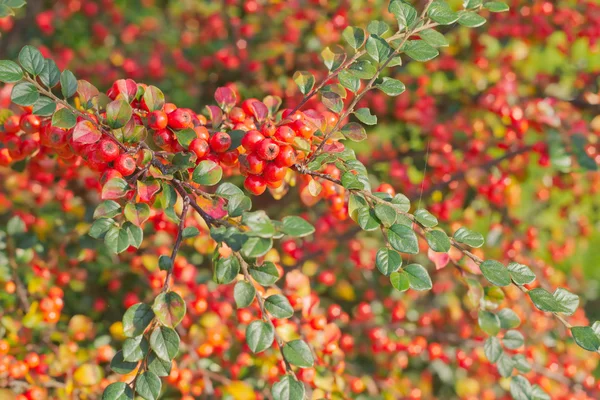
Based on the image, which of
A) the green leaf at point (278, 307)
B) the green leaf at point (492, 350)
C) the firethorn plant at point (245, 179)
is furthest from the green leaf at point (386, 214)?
the green leaf at point (492, 350)

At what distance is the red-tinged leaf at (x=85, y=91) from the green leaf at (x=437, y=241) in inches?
26.7

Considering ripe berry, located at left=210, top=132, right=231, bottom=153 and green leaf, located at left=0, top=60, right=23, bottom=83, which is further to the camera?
ripe berry, located at left=210, top=132, right=231, bottom=153

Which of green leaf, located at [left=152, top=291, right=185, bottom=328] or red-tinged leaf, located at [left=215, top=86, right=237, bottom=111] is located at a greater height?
red-tinged leaf, located at [left=215, top=86, right=237, bottom=111]

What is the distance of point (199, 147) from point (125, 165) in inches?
5.4

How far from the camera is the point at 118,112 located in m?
1.00

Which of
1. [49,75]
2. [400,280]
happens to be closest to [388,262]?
[400,280]

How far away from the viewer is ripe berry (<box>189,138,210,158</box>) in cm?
105

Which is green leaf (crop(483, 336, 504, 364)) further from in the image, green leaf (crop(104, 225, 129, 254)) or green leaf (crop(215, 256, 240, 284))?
green leaf (crop(104, 225, 129, 254))

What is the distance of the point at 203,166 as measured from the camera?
3.26ft

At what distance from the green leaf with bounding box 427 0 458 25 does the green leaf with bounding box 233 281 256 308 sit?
582 mm

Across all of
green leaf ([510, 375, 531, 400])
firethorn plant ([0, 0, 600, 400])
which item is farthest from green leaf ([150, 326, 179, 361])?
green leaf ([510, 375, 531, 400])

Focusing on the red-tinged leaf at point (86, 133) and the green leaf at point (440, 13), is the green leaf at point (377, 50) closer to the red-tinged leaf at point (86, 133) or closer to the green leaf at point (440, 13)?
the green leaf at point (440, 13)

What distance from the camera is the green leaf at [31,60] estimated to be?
3.29 feet

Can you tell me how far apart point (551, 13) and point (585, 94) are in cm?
43
